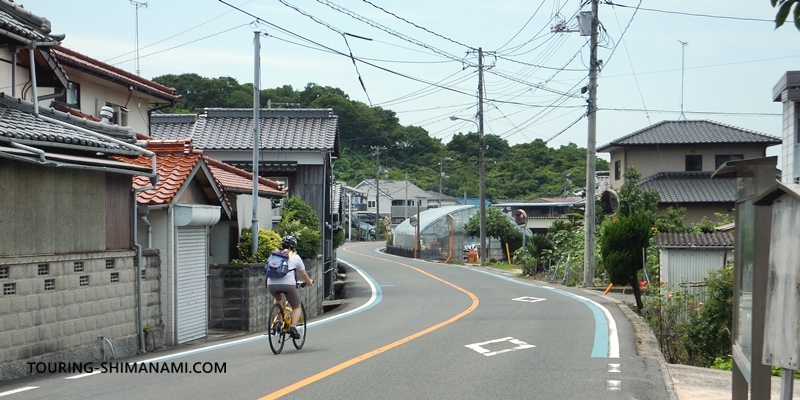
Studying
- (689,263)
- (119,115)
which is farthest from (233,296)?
(689,263)

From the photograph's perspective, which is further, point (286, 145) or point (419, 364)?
point (286, 145)

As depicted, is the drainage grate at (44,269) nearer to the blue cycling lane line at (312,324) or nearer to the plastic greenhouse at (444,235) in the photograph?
the blue cycling lane line at (312,324)

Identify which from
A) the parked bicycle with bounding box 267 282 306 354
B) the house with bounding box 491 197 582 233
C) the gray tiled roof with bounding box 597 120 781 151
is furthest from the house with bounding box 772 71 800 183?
the house with bounding box 491 197 582 233

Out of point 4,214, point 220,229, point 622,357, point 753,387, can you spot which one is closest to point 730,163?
point 753,387

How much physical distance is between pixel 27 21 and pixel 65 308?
483 centimetres

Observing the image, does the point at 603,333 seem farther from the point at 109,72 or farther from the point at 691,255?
the point at 109,72

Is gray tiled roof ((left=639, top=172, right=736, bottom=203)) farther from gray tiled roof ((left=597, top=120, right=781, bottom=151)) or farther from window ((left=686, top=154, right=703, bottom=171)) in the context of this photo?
gray tiled roof ((left=597, top=120, right=781, bottom=151))

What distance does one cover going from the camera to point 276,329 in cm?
1153

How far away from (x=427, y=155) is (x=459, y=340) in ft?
269

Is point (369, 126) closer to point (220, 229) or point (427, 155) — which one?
point (427, 155)

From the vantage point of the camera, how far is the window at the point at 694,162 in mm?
41844

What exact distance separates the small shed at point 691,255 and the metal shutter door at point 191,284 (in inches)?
510

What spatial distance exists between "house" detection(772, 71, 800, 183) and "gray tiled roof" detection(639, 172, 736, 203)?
23.7m

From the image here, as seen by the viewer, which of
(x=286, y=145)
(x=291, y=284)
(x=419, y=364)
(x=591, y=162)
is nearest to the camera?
(x=419, y=364)
